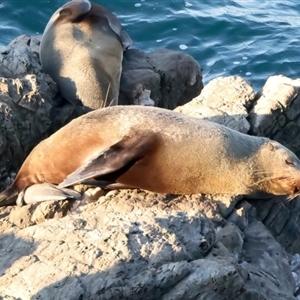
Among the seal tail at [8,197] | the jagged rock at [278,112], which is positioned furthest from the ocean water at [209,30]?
the seal tail at [8,197]

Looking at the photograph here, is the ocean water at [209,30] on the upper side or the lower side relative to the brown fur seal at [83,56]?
lower

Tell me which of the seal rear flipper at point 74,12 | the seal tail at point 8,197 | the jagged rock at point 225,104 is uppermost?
the seal rear flipper at point 74,12

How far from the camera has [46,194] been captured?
5.45 meters

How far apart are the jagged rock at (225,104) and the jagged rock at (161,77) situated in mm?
1049

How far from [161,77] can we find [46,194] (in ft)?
10.0

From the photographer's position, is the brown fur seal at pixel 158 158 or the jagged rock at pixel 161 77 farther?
the jagged rock at pixel 161 77

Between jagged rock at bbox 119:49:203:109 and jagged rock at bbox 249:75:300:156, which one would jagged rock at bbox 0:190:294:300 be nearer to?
jagged rock at bbox 249:75:300:156

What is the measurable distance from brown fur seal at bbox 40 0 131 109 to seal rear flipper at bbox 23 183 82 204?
176cm

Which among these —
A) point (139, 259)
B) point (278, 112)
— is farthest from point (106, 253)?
point (278, 112)

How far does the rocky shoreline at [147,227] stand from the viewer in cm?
384

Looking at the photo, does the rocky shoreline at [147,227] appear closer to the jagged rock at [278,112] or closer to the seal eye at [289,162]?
the jagged rock at [278,112]

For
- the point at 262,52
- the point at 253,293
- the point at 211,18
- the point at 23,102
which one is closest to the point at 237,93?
the point at 23,102

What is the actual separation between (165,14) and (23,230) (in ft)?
27.3

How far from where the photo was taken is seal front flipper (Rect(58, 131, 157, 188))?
514 cm
